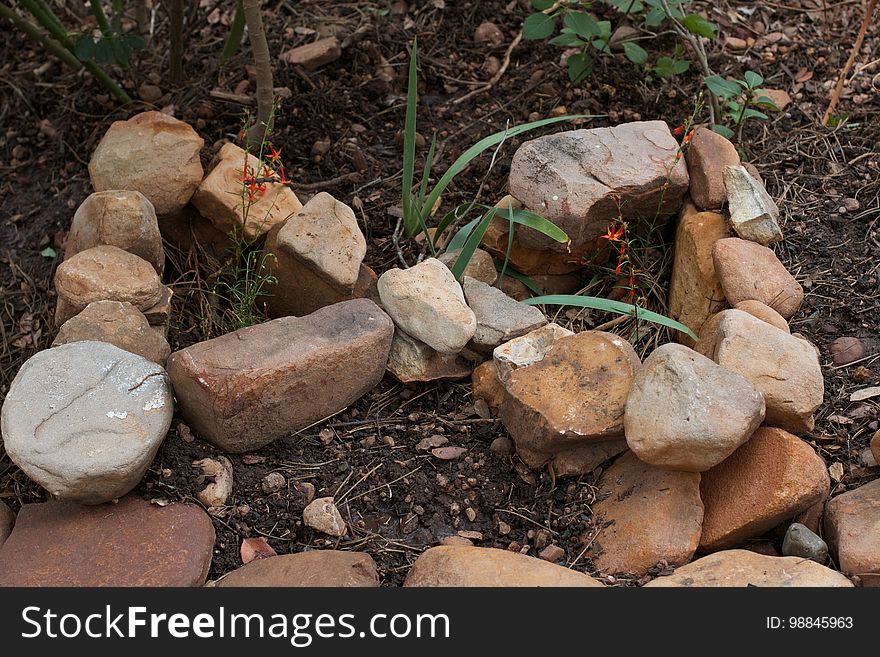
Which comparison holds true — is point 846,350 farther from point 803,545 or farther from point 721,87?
point 721,87

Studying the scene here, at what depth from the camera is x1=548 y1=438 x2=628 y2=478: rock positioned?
6.68ft

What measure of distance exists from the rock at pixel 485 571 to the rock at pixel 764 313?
0.76m

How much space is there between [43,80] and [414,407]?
5.90 ft

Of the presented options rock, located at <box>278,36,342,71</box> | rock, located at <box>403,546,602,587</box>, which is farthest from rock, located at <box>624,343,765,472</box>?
rock, located at <box>278,36,342,71</box>

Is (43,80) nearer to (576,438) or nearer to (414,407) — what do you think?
(414,407)

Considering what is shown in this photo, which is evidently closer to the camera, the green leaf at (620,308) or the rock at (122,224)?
the green leaf at (620,308)

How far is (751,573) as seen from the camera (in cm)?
172

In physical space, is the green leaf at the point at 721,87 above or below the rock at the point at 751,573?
above

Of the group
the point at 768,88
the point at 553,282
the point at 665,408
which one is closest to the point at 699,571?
the point at 665,408

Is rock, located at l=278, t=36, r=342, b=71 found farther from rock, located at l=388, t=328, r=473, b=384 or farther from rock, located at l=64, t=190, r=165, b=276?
rock, located at l=388, t=328, r=473, b=384

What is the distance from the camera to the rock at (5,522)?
198 cm

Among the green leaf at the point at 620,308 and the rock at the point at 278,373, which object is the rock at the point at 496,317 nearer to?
the green leaf at the point at 620,308

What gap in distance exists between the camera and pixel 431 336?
2186mm

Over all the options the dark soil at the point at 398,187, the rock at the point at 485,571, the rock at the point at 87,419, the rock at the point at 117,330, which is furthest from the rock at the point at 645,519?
the rock at the point at 117,330
